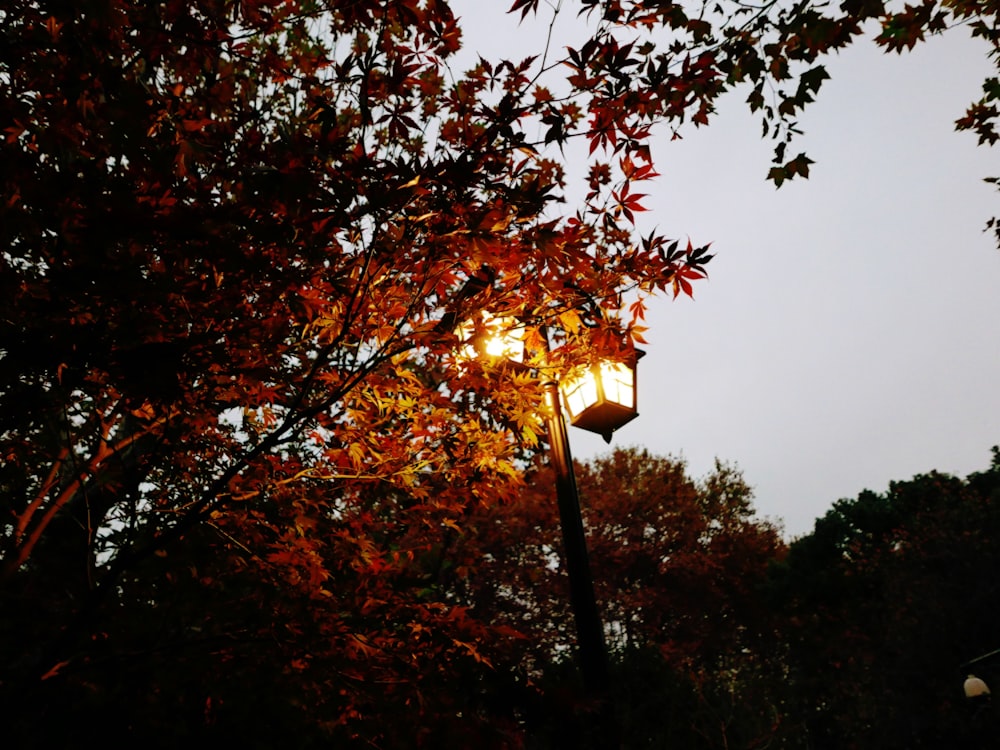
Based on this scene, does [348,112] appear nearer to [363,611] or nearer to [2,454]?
[2,454]

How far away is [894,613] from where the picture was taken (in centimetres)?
2220

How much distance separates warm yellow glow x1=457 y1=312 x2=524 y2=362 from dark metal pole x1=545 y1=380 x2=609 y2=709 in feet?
1.43

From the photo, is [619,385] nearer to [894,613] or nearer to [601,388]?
Answer: [601,388]

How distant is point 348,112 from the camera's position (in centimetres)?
860

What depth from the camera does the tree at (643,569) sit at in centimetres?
2902

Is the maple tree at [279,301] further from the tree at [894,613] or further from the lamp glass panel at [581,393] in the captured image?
the tree at [894,613]

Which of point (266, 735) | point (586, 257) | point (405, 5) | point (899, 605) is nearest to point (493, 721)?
point (266, 735)

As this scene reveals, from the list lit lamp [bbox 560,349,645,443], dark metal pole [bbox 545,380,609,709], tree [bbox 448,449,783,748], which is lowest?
dark metal pole [bbox 545,380,609,709]

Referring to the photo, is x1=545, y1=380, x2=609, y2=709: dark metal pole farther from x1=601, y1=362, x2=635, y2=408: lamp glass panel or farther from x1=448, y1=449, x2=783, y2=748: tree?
x1=448, y1=449, x2=783, y2=748: tree

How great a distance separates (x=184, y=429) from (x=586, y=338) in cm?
311

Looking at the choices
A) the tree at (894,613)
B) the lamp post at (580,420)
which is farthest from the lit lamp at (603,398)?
the tree at (894,613)

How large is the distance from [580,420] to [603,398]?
0.26 metres

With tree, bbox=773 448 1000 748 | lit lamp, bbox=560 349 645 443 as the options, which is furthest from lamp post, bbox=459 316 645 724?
tree, bbox=773 448 1000 748

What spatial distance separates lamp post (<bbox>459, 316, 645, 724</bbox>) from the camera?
14.1 feet
